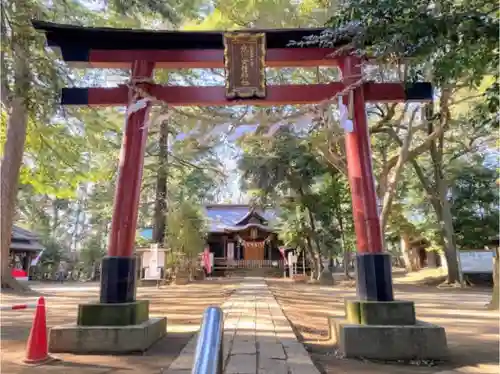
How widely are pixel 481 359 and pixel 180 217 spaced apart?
16.9 metres

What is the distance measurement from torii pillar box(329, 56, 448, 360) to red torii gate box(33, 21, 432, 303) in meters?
0.01

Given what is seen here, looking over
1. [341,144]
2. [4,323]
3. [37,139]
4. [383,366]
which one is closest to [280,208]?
[341,144]

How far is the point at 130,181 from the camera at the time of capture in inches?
219

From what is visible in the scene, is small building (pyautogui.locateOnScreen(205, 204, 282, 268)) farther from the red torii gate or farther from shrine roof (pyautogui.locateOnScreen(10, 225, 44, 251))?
the red torii gate

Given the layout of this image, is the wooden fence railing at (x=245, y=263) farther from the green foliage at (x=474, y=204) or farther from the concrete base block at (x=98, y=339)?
the concrete base block at (x=98, y=339)

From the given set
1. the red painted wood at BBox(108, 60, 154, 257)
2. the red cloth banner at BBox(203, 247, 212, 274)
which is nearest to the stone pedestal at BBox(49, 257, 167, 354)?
the red painted wood at BBox(108, 60, 154, 257)

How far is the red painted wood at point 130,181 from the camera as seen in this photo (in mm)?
5363

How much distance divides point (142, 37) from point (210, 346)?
5.47 metres

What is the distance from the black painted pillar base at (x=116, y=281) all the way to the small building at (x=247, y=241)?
2571 cm

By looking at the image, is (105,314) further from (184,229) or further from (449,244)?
(449,244)

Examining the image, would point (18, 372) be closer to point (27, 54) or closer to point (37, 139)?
point (27, 54)

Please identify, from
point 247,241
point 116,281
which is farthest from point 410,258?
point 116,281

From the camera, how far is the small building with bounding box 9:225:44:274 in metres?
26.7

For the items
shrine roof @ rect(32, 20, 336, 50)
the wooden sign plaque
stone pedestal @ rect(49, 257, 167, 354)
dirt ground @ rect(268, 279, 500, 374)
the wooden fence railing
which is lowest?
dirt ground @ rect(268, 279, 500, 374)
